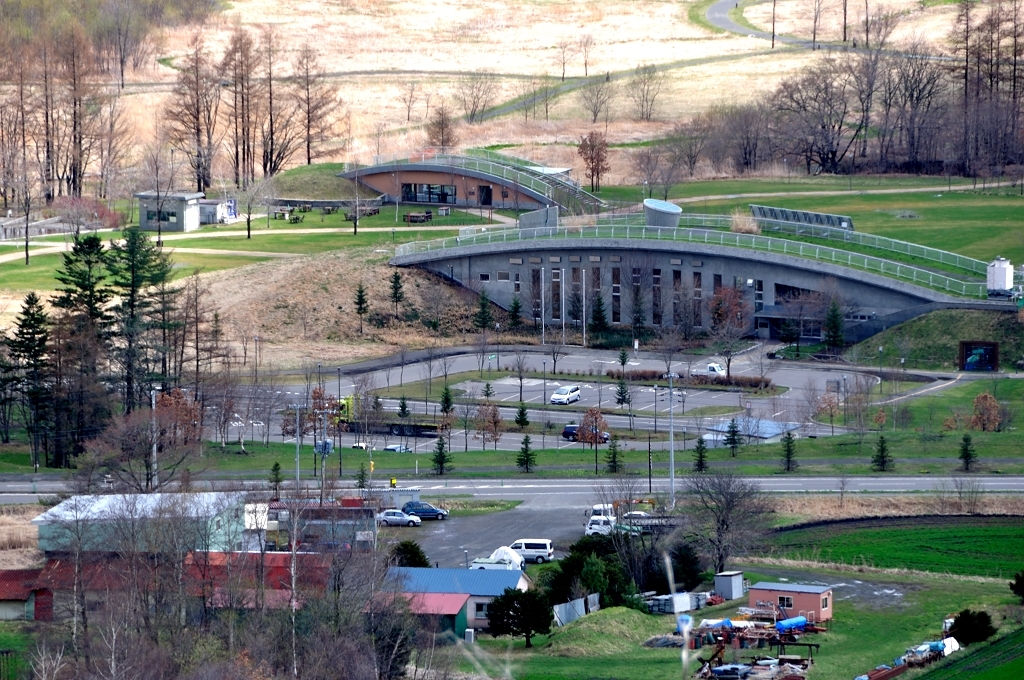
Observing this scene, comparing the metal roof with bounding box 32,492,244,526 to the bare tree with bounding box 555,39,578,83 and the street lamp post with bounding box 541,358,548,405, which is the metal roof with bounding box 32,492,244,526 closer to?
the street lamp post with bounding box 541,358,548,405

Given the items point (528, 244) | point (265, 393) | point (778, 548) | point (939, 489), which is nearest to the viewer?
point (778, 548)

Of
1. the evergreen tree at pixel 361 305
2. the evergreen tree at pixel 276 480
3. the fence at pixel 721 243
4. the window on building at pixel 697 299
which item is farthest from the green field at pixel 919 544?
the evergreen tree at pixel 361 305

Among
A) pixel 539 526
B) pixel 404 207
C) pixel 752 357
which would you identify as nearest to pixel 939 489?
pixel 539 526

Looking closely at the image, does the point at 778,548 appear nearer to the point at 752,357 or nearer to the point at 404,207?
the point at 752,357

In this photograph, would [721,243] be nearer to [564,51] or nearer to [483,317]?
[483,317]

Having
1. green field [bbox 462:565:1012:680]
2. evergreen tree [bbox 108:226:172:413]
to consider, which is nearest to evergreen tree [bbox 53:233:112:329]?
evergreen tree [bbox 108:226:172:413]

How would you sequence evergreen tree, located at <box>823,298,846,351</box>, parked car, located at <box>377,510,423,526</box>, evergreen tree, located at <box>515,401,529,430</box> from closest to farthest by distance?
parked car, located at <box>377,510,423,526</box> → evergreen tree, located at <box>515,401,529,430</box> → evergreen tree, located at <box>823,298,846,351</box>

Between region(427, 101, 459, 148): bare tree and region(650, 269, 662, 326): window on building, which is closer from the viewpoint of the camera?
region(650, 269, 662, 326): window on building
